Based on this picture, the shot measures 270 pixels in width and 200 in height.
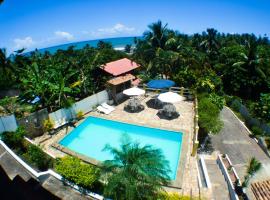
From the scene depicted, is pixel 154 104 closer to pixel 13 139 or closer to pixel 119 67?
pixel 119 67

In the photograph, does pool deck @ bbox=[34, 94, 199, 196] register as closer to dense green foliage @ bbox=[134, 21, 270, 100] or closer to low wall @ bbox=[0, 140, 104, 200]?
low wall @ bbox=[0, 140, 104, 200]

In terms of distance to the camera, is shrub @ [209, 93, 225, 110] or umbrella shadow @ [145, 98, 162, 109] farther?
shrub @ [209, 93, 225, 110]

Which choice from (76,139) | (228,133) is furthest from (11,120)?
(228,133)

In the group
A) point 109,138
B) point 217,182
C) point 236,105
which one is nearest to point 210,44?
point 236,105

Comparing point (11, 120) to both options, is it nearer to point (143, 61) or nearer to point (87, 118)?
point (87, 118)

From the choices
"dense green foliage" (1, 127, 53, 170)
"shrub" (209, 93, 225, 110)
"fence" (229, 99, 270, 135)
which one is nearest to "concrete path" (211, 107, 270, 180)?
"fence" (229, 99, 270, 135)

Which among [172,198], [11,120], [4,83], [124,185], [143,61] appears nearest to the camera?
[124,185]
